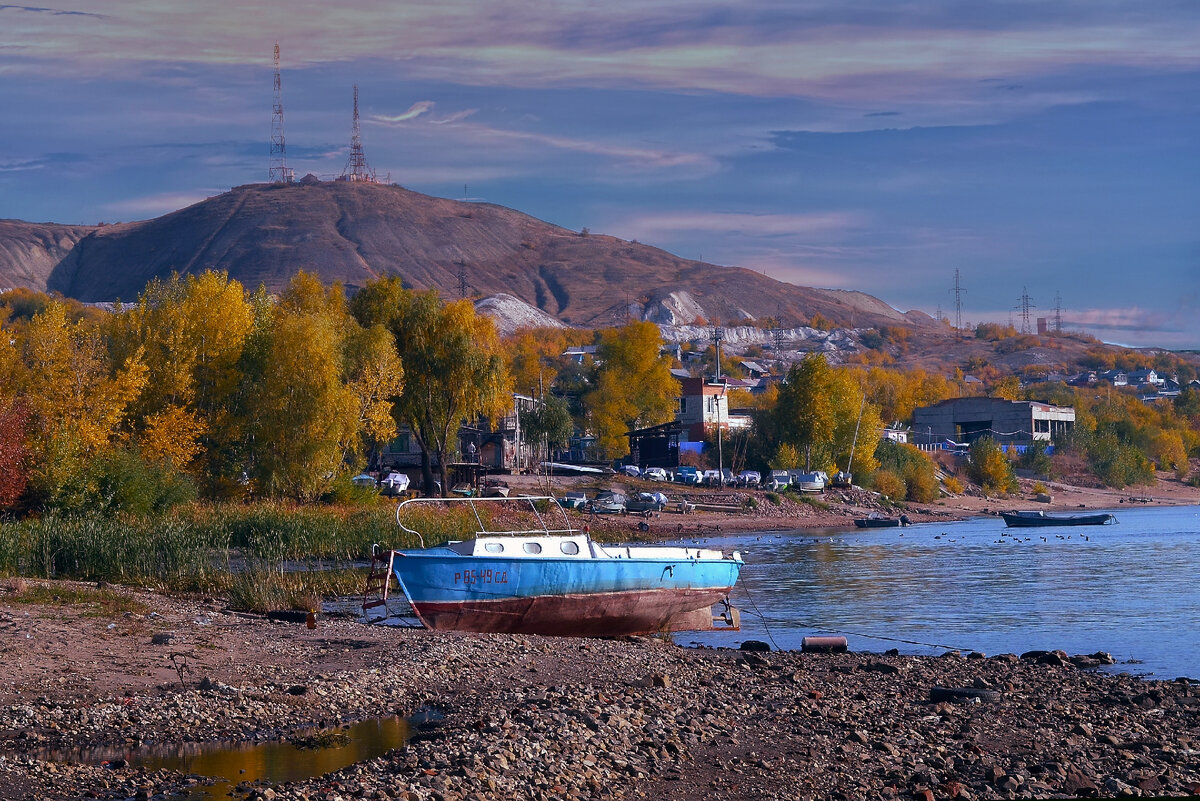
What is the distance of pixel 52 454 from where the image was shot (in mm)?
38625

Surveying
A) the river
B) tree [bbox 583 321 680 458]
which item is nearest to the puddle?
the river

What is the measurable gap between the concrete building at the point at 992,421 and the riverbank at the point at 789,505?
16722mm

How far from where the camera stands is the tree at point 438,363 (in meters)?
55.8

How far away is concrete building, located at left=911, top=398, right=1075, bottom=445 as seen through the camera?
126 metres

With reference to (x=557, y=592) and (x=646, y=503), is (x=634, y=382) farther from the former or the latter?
(x=557, y=592)

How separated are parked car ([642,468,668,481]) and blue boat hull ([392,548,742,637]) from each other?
56414 mm

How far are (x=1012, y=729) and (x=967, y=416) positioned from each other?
12329 centimetres

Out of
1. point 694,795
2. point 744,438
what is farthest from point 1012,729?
point 744,438

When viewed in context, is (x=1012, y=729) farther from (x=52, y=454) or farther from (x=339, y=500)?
(x=339, y=500)

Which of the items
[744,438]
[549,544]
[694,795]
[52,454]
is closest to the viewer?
[694,795]

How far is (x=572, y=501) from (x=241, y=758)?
50.6 meters

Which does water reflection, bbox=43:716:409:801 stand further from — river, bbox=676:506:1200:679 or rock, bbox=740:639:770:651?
river, bbox=676:506:1200:679

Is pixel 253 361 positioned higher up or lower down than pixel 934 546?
higher up

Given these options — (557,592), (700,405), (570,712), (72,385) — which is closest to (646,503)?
(72,385)
